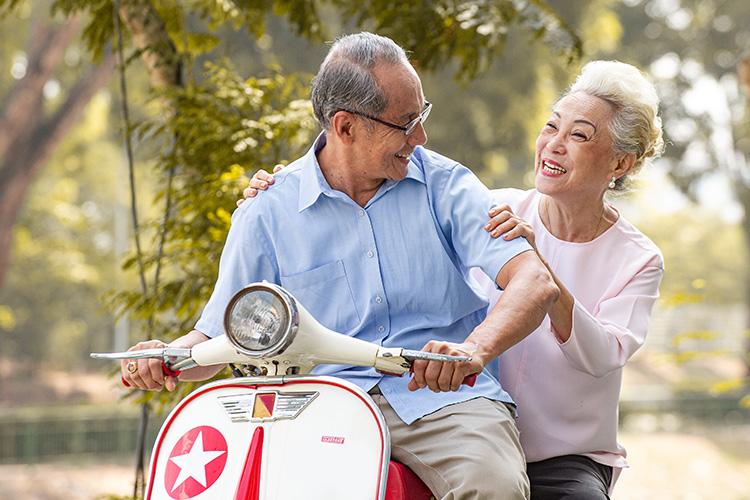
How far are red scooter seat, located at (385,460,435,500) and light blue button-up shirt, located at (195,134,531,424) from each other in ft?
0.76

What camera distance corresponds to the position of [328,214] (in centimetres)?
271

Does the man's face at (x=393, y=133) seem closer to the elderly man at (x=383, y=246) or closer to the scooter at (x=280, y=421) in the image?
the elderly man at (x=383, y=246)

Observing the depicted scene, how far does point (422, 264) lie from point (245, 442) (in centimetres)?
62

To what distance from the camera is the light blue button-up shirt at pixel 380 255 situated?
8.56 ft

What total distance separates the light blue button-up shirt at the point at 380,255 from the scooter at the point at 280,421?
1.02 feet

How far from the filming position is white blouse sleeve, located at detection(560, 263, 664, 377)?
2748 millimetres

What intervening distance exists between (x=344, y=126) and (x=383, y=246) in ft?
0.93

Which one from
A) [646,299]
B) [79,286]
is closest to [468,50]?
[646,299]

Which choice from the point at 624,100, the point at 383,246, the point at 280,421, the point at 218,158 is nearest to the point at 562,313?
the point at 383,246

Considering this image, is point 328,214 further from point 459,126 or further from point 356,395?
point 459,126

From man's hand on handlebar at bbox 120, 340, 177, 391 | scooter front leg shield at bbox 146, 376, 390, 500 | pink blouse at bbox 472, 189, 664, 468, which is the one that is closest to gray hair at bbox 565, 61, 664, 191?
pink blouse at bbox 472, 189, 664, 468

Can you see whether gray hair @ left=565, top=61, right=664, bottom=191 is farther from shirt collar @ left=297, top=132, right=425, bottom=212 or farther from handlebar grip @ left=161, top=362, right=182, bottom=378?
handlebar grip @ left=161, top=362, right=182, bottom=378

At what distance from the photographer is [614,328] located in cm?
287

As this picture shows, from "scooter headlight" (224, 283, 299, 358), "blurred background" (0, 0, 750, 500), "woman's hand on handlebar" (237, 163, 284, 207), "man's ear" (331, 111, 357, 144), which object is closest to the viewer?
"scooter headlight" (224, 283, 299, 358)
